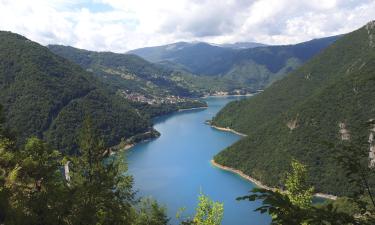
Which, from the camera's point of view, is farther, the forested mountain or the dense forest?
the forested mountain

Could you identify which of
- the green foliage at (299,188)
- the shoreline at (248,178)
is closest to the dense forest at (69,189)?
the green foliage at (299,188)

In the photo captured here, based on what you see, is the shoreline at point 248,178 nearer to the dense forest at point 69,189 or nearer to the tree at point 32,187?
the dense forest at point 69,189

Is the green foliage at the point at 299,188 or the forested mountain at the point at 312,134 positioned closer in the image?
the green foliage at the point at 299,188

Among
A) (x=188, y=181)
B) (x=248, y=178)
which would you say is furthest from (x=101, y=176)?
(x=248, y=178)

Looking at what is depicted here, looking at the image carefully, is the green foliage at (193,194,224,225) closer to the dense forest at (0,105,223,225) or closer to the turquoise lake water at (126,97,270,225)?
the dense forest at (0,105,223,225)

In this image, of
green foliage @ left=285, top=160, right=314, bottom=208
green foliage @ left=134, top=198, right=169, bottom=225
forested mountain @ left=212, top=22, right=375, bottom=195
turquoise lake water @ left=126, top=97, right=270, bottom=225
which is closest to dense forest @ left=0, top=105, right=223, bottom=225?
green foliage @ left=134, top=198, right=169, bottom=225

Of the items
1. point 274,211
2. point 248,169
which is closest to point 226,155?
point 248,169

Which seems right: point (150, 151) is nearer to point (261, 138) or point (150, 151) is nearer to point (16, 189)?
point (261, 138)

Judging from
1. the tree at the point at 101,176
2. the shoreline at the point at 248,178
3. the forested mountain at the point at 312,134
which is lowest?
the shoreline at the point at 248,178

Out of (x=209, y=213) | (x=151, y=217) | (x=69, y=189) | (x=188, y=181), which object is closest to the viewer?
(x=69, y=189)

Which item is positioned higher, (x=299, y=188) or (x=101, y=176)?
(x=101, y=176)

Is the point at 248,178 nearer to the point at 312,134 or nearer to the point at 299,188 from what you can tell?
the point at 312,134
